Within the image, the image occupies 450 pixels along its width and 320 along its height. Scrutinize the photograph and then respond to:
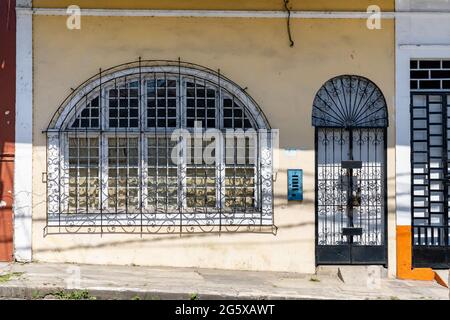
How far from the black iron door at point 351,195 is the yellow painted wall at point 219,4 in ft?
5.86

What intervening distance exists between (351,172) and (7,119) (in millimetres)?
5004

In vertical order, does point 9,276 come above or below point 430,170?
below

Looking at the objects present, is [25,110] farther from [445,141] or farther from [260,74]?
[445,141]

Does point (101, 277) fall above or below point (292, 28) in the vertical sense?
below

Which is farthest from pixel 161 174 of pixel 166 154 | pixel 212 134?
pixel 212 134

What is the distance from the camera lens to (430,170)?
9.59 metres

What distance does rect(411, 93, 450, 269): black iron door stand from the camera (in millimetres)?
9555

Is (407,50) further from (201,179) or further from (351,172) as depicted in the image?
(201,179)

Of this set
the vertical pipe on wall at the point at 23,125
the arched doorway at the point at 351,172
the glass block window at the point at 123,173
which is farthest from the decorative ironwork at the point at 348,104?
the vertical pipe on wall at the point at 23,125

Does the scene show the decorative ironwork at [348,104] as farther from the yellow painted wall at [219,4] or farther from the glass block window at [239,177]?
the glass block window at [239,177]

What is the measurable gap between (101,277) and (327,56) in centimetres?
442

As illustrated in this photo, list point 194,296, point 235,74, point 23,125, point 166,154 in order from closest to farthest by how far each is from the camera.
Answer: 1. point 194,296
2. point 23,125
3. point 235,74
4. point 166,154

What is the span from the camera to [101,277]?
8.61 metres
